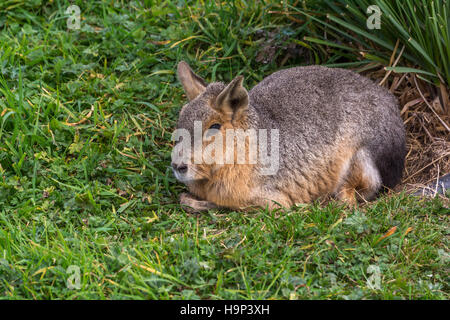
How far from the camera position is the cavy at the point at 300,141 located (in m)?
4.62

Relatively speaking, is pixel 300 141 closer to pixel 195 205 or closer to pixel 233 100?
pixel 233 100

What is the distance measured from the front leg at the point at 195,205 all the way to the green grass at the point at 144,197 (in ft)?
0.33

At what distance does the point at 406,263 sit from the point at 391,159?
1357 mm

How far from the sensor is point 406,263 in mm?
3877

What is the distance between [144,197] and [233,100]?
112 cm

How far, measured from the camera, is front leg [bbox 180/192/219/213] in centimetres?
479

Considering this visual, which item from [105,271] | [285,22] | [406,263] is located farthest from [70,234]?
[285,22]

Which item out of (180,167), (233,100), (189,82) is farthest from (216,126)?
(189,82)

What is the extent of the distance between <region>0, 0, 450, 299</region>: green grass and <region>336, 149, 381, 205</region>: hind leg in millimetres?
260

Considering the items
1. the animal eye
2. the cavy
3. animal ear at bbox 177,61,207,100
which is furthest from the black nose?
animal ear at bbox 177,61,207,100

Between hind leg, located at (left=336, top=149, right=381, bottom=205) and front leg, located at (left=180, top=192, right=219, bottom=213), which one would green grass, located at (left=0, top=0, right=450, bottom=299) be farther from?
hind leg, located at (left=336, top=149, right=381, bottom=205)

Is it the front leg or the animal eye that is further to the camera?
the front leg

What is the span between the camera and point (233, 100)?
443 centimetres

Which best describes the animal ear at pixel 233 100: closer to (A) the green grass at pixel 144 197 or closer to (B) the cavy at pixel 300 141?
(B) the cavy at pixel 300 141
